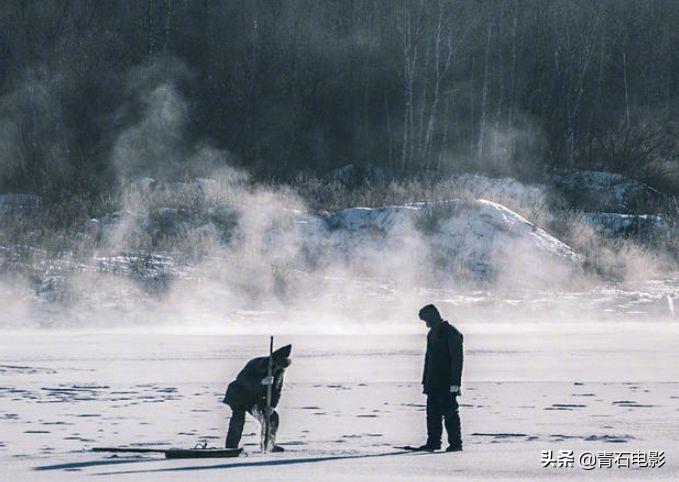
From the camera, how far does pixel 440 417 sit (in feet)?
36.7

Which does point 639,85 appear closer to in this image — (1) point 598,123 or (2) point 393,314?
(1) point 598,123

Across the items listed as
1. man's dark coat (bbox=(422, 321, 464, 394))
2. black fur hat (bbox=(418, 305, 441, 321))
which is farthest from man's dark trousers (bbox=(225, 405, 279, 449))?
black fur hat (bbox=(418, 305, 441, 321))

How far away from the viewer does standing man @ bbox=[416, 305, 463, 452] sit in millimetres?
11070

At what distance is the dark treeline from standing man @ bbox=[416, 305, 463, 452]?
33.1 meters

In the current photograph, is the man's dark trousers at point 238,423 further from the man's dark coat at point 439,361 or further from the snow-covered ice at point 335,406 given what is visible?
the man's dark coat at point 439,361

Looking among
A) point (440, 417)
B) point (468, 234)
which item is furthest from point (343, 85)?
point (440, 417)

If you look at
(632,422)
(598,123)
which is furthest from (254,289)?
(598,123)

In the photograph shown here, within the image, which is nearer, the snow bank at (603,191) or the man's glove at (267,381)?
the man's glove at (267,381)

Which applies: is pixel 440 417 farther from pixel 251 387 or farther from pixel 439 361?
pixel 251 387

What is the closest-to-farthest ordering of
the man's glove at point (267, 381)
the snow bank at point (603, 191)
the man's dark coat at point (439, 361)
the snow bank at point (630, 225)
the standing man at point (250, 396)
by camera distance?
the man's glove at point (267, 381), the standing man at point (250, 396), the man's dark coat at point (439, 361), the snow bank at point (630, 225), the snow bank at point (603, 191)

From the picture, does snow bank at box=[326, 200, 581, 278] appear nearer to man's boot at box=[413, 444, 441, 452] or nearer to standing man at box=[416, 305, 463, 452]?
standing man at box=[416, 305, 463, 452]

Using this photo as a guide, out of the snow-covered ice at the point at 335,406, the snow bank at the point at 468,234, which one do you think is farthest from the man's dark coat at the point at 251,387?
the snow bank at the point at 468,234

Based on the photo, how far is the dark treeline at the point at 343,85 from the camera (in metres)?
46.1

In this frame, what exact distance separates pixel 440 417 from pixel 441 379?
0.33 meters
